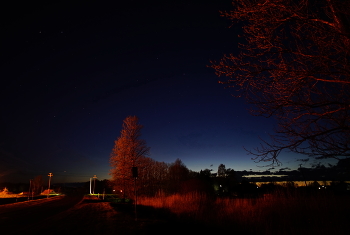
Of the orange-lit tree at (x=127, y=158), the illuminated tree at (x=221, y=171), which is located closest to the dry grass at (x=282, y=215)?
the orange-lit tree at (x=127, y=158)

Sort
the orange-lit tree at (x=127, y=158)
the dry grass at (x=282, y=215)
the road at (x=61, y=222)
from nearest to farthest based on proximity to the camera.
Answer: the dry grass at (x=282, y=215)
the road at (x=61, y=222)
the orange-lit tree at (x=127, y=158)

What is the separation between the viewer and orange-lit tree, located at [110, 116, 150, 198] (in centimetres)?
2427

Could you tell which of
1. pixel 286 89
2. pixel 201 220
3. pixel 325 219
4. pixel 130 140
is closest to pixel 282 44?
pixel 286 89

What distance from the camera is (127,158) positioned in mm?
24625

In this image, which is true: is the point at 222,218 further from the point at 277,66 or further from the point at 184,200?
the point at 277,66

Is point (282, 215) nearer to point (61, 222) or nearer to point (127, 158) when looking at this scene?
point (61, 222)

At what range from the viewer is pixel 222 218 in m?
10.8

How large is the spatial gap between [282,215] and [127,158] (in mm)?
17367

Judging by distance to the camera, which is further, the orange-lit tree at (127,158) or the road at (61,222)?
the orange-lit tree at (127,158)

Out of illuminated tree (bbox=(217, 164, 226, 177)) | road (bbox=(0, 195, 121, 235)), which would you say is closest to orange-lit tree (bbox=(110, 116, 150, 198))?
road (bbox=(0, 195, 121, 235))

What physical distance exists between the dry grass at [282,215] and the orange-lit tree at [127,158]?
12277 mm

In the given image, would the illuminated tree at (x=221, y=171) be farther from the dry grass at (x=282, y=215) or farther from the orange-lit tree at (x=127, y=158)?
the dry grass at (x=282, y=215)

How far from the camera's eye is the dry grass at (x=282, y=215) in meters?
8.50

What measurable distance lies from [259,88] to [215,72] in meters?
1.07
